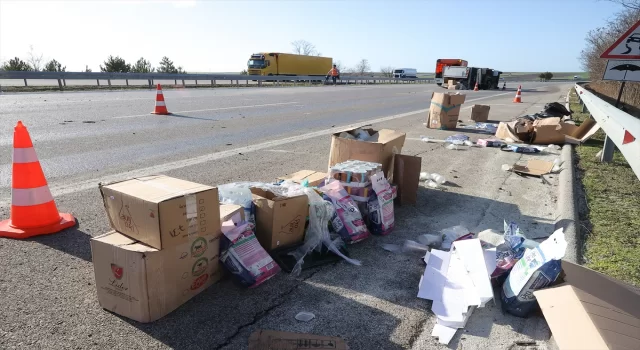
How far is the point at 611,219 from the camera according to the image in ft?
13.5

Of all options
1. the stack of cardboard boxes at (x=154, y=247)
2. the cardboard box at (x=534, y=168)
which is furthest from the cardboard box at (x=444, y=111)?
the stack of cardboard boxes at (x=154, y=247)

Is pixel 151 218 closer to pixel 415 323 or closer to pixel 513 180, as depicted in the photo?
pixel 415 323

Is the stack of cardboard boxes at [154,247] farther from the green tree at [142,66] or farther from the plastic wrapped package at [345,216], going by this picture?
the green tree at [142,66]

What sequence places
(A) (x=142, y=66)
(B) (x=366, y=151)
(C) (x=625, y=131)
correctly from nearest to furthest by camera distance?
(C) (x=625, y=131) → (B) (x=366, y=151) → (A) (x=142, y=66)

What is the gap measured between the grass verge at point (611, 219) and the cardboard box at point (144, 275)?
2.90 meters

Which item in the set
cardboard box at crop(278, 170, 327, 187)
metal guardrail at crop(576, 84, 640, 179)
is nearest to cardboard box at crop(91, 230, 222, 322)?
cardboard box at crop(278, 170, 327, 187)

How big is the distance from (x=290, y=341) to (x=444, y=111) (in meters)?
8.64

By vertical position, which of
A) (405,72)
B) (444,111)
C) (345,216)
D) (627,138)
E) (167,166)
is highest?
(405,72)

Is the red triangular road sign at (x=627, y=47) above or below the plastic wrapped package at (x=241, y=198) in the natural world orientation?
above

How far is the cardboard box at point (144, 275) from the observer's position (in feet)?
7.65

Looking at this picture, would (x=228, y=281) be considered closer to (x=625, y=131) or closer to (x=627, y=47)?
(x=625, y=131)

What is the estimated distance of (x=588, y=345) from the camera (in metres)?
1.97

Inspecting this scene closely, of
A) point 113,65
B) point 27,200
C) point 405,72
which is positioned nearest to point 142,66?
point 113,65

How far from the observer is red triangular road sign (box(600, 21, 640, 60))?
611 centimetres
